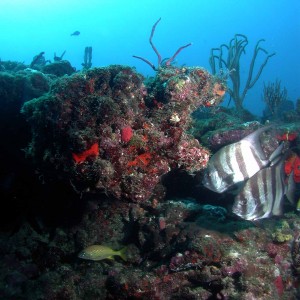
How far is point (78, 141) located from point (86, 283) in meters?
2.35

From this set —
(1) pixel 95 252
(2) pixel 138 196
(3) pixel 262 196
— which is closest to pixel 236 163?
(3) pixel 262 196

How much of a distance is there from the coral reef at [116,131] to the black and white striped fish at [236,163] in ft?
0.76

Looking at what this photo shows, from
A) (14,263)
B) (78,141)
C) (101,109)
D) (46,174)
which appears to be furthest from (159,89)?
(14,263)

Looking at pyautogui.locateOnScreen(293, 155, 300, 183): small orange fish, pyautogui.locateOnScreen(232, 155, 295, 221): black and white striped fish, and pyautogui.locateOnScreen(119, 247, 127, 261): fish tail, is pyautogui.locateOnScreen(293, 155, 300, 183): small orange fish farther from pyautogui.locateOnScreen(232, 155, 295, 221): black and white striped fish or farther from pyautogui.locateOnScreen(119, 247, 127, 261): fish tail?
pyautogui.locateOnScreen(119, 247, 127, 261): fish tail

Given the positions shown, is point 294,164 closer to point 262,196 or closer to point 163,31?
point 262,196

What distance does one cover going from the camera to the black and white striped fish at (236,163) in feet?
13.9

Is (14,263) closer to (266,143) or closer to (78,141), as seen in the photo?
(78,141)

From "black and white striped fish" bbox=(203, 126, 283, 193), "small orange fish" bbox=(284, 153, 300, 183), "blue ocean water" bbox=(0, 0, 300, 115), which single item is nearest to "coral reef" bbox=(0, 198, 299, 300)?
"black and white striped fish" bbox=(203, 126, 283, 193)

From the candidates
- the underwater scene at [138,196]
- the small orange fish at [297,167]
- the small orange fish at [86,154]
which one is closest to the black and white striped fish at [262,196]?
the underwater scene at [138,196]

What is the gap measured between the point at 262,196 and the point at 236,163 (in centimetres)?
78

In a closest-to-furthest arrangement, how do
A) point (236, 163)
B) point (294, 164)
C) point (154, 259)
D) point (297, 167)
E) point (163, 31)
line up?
point (236, 163)
point (154, 259)
point (294, 164)
point (297, 167)
point (163, 31)

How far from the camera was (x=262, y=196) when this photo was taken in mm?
3562

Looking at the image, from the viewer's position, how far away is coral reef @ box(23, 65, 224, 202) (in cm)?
379

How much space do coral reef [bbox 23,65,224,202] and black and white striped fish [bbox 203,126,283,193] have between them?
0.76ft
